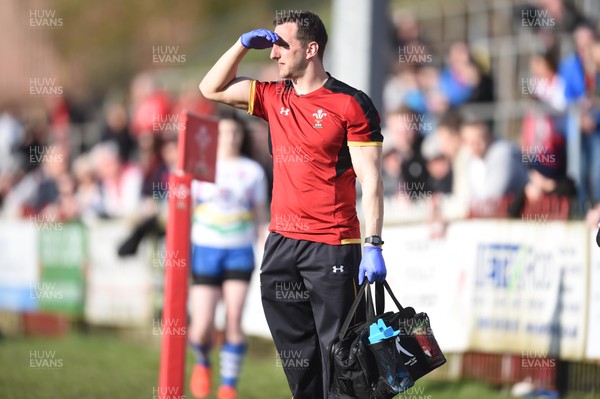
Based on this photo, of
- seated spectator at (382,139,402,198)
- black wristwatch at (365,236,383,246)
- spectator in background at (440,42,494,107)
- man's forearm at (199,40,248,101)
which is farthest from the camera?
spectator in background at (440,42,494,107)

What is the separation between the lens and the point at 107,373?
1151 centimetres

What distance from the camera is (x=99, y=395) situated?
32.8 ft

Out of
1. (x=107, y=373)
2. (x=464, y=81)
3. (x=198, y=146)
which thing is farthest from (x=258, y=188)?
(x=464, y=81)

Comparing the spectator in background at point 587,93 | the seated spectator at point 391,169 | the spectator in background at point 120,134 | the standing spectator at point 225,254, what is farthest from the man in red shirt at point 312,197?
the spectator in background at point 120,134

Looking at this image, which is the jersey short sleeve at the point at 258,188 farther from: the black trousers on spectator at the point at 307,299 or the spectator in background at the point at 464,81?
the spectator in background at the point at 464,81

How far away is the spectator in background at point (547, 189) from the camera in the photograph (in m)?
10.1

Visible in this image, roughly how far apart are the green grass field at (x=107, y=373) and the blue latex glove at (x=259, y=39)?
3.84 metres

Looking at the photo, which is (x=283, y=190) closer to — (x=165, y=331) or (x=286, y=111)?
(x=286, y=111)

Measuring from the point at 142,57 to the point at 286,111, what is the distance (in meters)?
27.0

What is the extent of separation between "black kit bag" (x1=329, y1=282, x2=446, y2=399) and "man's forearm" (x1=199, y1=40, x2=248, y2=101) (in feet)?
5.28

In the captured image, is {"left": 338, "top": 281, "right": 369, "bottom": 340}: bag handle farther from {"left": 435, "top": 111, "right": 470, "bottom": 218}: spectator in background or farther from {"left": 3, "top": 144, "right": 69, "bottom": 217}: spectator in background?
{"left": 3, "top": 144, "right": 69, "bottom": 217}: spectator in background

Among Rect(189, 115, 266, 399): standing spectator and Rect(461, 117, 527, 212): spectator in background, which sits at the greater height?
Rect(461, 117, 527, 212): spectator in background

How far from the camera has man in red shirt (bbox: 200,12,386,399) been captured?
677 cm

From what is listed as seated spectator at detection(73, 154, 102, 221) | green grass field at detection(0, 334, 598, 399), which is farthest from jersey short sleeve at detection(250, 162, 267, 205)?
seated spectator at detection(73, 154, 102, 221)
